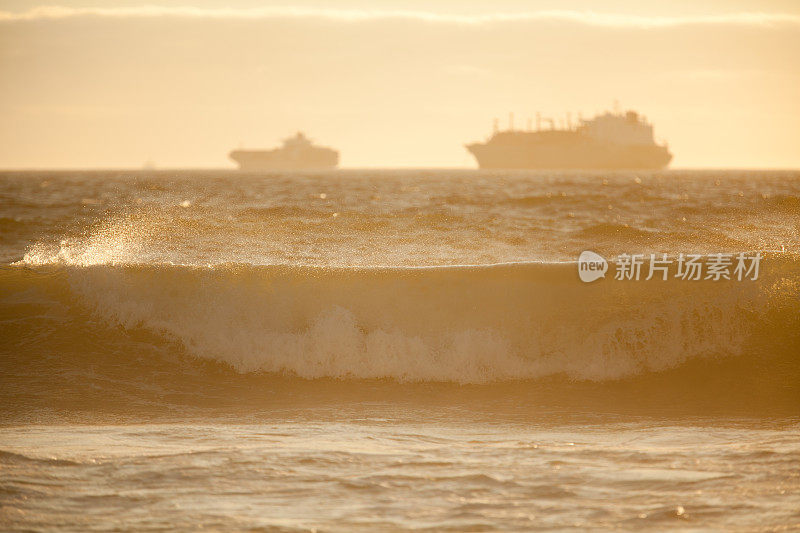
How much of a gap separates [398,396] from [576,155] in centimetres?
16148

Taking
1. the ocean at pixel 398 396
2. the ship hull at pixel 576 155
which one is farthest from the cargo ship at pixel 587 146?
the ocean at pixel 398 396

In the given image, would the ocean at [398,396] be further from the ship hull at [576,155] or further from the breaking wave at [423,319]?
the ship hull at [576,155]

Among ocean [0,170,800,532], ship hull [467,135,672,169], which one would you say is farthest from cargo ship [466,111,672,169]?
ocean [0,170,800,532]

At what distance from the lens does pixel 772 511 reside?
5.17m

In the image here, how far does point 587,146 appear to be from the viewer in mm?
164000

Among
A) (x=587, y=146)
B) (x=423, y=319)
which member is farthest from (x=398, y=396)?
(x=587, y=146)

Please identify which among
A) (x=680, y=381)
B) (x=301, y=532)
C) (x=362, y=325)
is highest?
(x=362, y=325)

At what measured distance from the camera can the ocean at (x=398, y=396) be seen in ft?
17.7

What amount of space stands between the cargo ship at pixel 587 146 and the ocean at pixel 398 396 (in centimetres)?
15262

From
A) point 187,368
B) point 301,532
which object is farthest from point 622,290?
point 301,532

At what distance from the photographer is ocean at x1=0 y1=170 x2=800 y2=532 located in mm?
5387

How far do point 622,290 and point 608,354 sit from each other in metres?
1.47

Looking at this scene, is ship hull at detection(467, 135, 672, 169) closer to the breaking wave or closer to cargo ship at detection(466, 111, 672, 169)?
cargo ship at detection(466, 111, 672, 169)

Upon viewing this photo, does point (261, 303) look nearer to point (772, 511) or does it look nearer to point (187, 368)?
point (187, 368)
